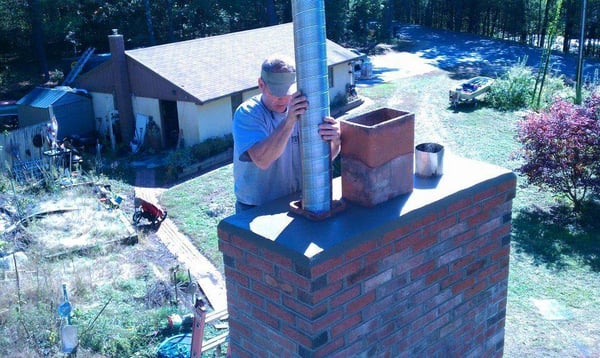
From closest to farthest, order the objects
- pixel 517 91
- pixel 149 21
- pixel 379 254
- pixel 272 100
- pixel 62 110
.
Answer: pixel 379 254 → pixel 272 100 → pixel 62 110 → pixel 517 91 → pixel 149 21

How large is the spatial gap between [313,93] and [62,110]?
19.8 meters

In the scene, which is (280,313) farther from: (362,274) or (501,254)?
(501,254)

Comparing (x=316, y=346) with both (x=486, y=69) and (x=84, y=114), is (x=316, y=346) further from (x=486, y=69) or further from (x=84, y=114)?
(x=486, y=69)

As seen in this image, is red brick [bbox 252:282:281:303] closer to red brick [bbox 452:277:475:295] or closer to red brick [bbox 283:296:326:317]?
red brick [bbox 283:296:326:317]

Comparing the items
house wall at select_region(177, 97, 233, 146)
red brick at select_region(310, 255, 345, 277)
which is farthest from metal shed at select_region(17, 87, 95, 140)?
red brick at select_region(310, 255, 345, 277)

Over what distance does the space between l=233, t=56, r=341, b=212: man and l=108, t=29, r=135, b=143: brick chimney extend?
689 inches

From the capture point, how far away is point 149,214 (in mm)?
12977

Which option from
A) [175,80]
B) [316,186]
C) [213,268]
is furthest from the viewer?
[175,80]

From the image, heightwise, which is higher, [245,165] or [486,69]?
[245,165]

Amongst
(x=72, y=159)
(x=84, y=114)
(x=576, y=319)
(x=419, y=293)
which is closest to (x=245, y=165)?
(x=419, y=293)

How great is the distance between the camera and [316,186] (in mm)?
2818

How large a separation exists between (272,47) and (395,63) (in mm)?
10224

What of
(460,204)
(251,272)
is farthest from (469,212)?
(251,272)

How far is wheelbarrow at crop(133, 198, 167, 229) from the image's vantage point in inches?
508
